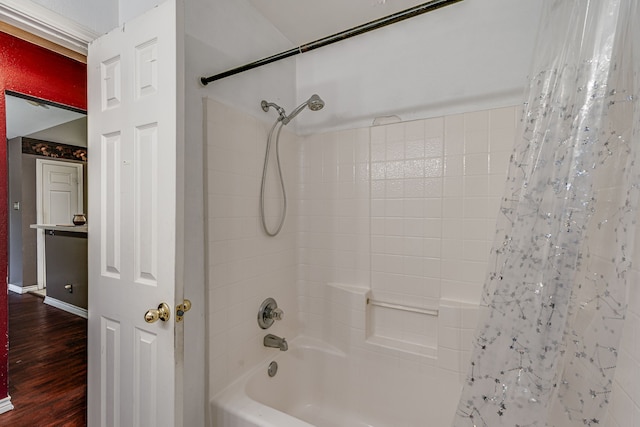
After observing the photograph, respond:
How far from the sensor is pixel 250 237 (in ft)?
5.17

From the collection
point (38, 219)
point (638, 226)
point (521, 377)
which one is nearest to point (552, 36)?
point (638, 226)

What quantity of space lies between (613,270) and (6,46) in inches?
104

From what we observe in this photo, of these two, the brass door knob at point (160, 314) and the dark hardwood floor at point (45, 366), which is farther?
the dark hardwood floor at point (45, 366)

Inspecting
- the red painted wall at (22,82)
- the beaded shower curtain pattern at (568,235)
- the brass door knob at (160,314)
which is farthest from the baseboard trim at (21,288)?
the beaded shower curtain pattern at (568,235)

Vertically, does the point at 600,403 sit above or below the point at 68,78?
below

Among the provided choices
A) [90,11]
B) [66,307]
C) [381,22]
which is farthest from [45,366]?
[381,22]

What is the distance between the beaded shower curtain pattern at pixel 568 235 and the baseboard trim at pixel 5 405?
2.46 m

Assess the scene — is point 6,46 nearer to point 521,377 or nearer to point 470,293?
point 521,377

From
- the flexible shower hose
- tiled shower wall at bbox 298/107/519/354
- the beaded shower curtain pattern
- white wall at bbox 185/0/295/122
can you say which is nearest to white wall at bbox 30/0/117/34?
white wall at bbox 185/0/295/122

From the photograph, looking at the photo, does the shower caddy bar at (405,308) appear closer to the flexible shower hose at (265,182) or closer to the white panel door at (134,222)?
the flexible shower hose at (265,182)

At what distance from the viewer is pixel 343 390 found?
175 centimetres

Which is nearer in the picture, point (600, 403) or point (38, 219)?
point (600, 403)

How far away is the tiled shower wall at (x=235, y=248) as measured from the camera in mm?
1353

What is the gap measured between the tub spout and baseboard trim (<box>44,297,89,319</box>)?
8.39ft
